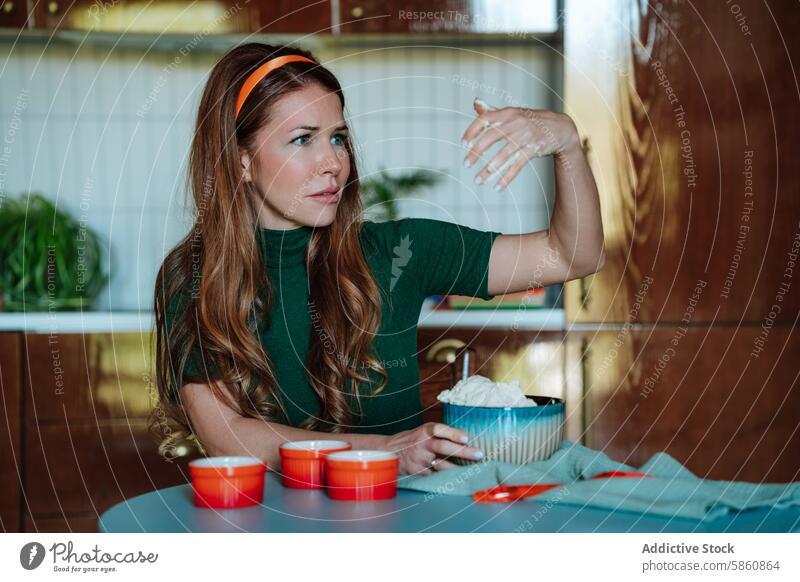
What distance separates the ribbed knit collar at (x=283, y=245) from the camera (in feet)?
3.91

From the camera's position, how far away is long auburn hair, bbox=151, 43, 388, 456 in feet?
3.61

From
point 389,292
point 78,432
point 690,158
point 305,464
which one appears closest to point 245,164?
point 389,292

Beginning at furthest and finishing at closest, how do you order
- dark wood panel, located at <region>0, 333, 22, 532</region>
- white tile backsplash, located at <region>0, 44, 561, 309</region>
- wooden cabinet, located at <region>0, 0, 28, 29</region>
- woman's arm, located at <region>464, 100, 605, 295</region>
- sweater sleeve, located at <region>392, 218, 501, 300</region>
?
white tile backsplash, located at <region>0, 44, 561, 309</region> → wooden cabinet, located at <region>0, 0, 28, 29</region> → dark wood panel, located at <region>0, 333, 22, 532</region> → sweater sleeve, located at <region>392, 218, 501, 300</region> → woman's arm, located at <region>464, 100, 605, 295</region>

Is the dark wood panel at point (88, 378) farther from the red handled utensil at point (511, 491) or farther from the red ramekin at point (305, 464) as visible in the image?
the red handled utensil at point (511, 491)

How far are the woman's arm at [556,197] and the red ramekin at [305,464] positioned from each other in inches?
11.7

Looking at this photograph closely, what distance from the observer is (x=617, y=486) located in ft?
2.30

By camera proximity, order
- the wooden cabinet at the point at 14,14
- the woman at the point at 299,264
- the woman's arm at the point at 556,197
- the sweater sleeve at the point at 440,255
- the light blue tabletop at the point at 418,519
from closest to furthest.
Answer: the light blue tabletop at the point at 418,519
the woman's arm at the point at 556,197
the woman at the point at 299,264
the sweater sleeve at the point at 440,255
the wooden cabinet at the point at 14,14

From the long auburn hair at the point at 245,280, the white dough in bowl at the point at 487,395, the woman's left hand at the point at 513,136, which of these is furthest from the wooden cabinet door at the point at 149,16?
the white dough in bowl at the point at 487,395

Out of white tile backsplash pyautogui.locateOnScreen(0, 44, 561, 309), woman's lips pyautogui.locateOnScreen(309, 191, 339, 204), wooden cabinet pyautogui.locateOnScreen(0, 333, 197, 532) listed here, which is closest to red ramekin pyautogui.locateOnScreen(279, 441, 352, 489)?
woman's lips pyautogui.locateOnScreen(309, 191, 339, 204)

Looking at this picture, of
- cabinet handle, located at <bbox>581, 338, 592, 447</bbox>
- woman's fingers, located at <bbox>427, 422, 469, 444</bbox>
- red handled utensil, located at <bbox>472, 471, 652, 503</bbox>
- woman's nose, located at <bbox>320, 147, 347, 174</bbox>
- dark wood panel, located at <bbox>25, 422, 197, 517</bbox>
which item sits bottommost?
dark wood panel, located at <bbox>25, 422, 197, 517</bbox>

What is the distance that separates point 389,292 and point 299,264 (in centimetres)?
14

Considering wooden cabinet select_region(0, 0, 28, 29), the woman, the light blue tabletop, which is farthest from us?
wooden cabinet select_region(0, 0, 28, 29)

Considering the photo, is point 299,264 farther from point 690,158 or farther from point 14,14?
point 14,14
